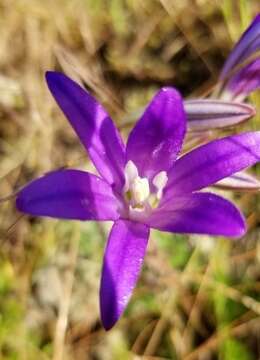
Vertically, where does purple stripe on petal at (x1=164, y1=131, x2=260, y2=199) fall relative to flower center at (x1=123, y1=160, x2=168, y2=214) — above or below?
above

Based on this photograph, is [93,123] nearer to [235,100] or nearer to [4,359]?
[235,100]

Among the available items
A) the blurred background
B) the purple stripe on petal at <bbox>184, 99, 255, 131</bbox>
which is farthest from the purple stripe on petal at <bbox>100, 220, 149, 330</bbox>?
the blurred background

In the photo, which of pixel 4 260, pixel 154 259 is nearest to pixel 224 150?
pixel 154 259

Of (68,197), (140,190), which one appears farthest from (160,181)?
(68,197)

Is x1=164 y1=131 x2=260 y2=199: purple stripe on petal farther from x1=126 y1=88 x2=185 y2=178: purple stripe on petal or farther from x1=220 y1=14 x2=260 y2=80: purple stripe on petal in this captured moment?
x1=220 y1=14 x2=260 y2=80: purple stripe on petal

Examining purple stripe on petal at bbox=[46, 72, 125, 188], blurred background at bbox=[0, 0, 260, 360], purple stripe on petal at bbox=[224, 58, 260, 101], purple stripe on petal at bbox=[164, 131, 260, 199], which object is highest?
purple stripe on petal at bbox=[46, 72, 125, 188]
